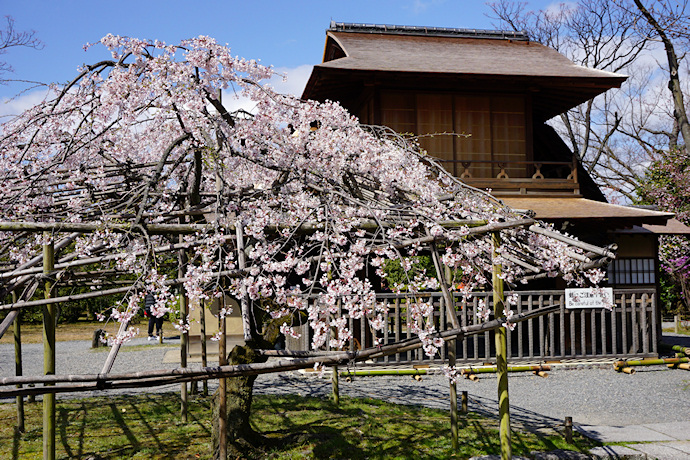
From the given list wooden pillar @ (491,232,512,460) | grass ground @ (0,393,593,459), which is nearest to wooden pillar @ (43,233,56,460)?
grass ground @ (0,393,593,459)

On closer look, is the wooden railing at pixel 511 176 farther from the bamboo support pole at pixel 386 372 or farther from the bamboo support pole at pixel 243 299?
the bamboo support pole at pixel 243 299

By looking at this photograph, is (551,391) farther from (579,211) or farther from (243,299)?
(243,299)

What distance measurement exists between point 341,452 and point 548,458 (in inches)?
85.5

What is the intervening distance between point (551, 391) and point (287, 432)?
16.9ft

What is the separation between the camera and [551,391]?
9.60 m

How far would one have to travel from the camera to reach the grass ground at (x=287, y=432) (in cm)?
605

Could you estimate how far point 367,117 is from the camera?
14789mm

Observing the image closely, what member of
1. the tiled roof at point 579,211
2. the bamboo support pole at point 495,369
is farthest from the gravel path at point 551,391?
the tiled roof at point 579,211

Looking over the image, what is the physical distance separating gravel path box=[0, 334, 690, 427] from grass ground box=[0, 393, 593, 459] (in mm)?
926

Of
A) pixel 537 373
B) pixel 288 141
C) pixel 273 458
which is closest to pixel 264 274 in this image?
pixel 288 141

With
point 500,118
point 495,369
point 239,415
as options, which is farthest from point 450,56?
point 239,415

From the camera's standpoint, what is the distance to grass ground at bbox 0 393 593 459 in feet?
19.9

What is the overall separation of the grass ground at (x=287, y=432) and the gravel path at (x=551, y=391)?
93 centimetres

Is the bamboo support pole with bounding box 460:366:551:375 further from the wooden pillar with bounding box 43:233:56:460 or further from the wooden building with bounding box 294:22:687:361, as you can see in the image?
the wooden pillar with bounding box 43:233:56:460
